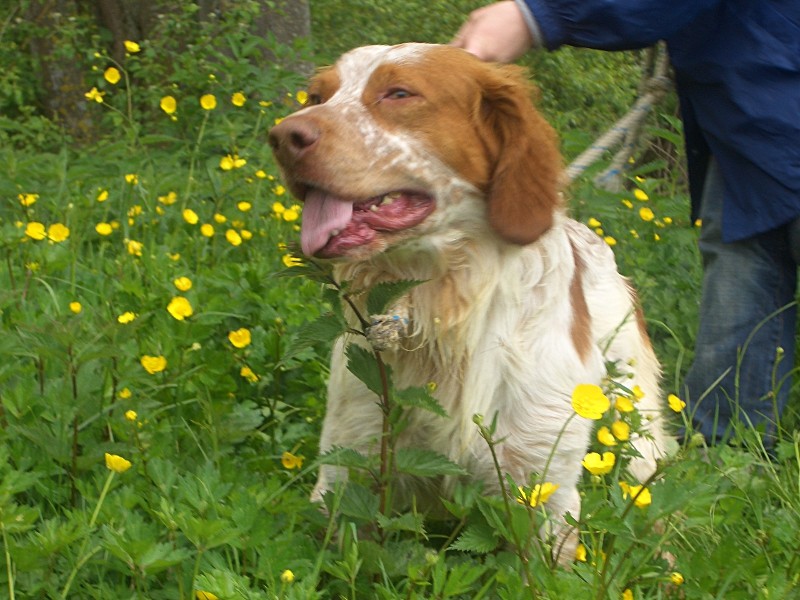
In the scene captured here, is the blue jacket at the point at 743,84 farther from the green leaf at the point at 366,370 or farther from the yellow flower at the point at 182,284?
the yellow flower at the point at 182,284

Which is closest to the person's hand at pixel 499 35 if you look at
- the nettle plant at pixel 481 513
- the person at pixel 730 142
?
the person at pixel 730 142

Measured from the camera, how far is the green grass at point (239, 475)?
1.97 metres

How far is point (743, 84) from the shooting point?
295 cm

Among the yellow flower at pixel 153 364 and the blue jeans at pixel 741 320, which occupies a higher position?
the yellow flower at pixel 153 364

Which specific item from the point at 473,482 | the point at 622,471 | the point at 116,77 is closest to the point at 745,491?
the point at 622,471

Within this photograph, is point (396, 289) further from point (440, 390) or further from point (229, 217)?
point (229, 217)

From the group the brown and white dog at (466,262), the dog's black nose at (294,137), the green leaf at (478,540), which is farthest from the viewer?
the brown and white dog at (466,262)

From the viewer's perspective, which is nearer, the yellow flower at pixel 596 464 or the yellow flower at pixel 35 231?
the yellow flower at pixel 596 464

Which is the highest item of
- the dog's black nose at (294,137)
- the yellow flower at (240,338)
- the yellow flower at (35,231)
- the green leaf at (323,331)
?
the dog's black nose at (294,137)

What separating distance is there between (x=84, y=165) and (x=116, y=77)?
18.5 inches

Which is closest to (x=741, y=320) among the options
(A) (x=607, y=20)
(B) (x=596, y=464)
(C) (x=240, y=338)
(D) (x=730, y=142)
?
(D) (x=730, y=142)

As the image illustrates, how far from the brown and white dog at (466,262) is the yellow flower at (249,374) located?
519 millimetres

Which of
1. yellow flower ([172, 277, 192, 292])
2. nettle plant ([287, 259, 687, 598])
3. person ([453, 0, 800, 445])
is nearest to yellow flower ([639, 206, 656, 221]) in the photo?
person ([453, 0, 800, 445])

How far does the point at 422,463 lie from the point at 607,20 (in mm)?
1192
